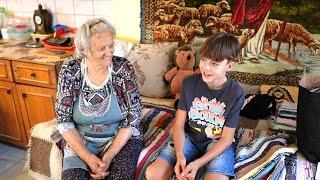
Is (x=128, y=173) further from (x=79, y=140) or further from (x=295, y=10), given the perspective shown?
(x=295, y=10)

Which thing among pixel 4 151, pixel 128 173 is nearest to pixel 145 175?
pixel 128 173

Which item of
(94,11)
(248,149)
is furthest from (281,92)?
(94,11)

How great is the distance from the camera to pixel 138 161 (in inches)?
63.1

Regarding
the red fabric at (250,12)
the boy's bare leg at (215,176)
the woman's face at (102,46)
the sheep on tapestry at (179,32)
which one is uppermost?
the red fabric at (250,12)

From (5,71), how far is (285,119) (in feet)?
6.58

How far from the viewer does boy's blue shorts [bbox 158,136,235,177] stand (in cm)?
143

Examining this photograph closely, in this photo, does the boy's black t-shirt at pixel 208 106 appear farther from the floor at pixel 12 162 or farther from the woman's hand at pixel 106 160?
the floor at pixel 12 162

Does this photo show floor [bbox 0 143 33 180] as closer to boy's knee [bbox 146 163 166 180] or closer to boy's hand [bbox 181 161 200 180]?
boy's knee [bbox 146 163 166 180]

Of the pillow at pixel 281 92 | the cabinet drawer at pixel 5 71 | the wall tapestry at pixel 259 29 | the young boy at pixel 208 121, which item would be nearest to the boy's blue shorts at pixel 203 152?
the young boy at pixel 208 121

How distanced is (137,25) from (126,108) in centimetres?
106

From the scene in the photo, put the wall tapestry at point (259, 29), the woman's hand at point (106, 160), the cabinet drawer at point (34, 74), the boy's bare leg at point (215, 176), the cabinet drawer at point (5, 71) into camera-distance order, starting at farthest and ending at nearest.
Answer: the cabinet drawer at point (5, 71) < the cabinet drawer at point (34, 74) < the wall tapestry at point (259, 29) < the woman's hand at point (106, 160) < the boy's bare leg at point (215, 176)

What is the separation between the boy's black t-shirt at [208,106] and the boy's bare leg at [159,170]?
20 cm

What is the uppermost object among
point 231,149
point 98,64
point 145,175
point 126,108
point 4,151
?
point 98,64

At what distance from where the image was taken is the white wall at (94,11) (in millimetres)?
2512
